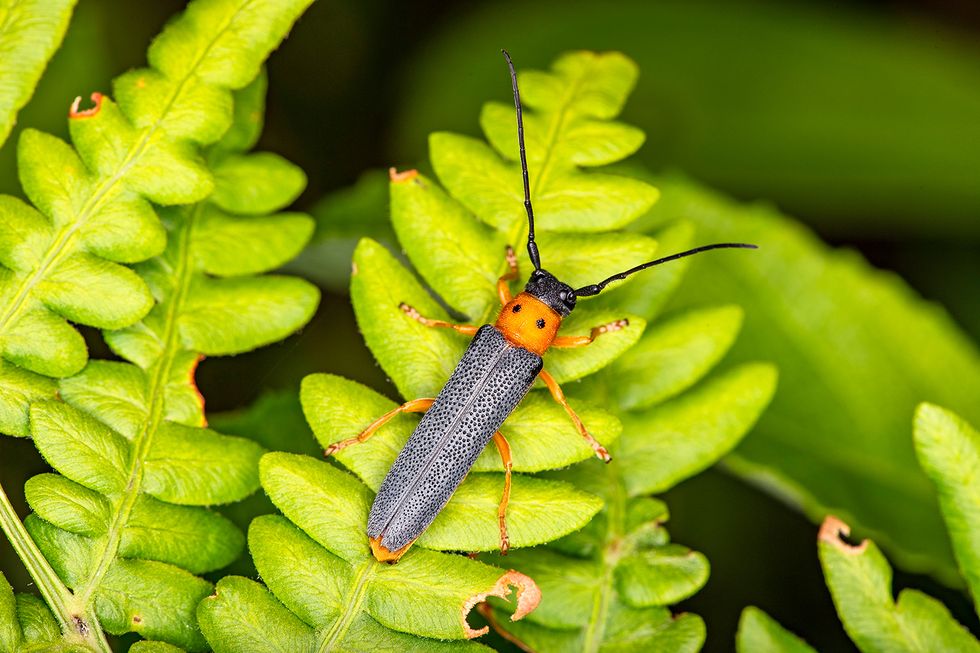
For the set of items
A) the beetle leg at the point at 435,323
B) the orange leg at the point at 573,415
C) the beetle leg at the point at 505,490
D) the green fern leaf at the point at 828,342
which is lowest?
the green fern leaf at the point at 828,342

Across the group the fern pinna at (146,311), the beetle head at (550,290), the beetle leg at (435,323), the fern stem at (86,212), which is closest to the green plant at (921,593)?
the beetle head at (550,290)

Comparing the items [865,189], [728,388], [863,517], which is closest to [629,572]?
[728,388]

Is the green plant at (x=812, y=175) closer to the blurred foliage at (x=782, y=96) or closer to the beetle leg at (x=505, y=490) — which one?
the blurred foliage at (x=782, y=96)

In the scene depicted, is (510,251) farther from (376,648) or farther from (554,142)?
(376,648)

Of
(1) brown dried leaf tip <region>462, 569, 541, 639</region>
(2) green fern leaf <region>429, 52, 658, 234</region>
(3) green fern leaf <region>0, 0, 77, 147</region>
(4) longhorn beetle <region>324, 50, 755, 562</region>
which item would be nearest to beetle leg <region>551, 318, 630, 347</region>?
(4) longhorn beetle <region>324, 50, 755, 562</region>

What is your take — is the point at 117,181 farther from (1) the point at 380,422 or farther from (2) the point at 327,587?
(2) the point at 327,587

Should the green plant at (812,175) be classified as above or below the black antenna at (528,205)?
below

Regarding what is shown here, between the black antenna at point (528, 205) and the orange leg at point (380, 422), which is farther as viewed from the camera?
the black antenna at point (528, 205)

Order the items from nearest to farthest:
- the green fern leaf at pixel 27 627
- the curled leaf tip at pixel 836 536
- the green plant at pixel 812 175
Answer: the green fern leaf at pixel 27 627
the curled leaf tip at pixel 836 536
the green plant at pixel 812 175
